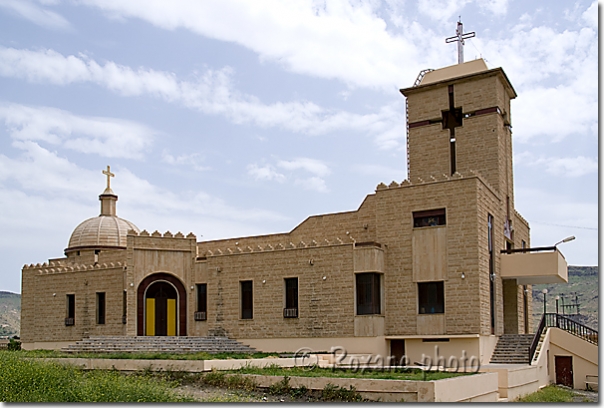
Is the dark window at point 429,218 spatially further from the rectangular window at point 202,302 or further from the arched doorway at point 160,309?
the arched doorway at point 160,309

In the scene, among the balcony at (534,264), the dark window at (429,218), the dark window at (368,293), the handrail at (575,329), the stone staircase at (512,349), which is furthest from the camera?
the handrail at (575,329)

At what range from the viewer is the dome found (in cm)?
3772

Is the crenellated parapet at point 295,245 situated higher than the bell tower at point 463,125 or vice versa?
the bell tower at point 463,125

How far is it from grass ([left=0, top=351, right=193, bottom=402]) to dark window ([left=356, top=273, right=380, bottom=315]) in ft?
29.8

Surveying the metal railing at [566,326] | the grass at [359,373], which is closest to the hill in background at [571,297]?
the metal railing at [566,326]

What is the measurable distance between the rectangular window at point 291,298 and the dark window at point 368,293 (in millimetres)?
2704

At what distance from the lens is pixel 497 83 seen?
28.4 metres

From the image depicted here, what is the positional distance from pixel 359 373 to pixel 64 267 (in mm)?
20477

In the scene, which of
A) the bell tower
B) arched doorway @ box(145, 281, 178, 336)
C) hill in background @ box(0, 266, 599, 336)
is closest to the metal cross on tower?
the bell tower

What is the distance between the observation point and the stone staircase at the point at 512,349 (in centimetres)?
2511

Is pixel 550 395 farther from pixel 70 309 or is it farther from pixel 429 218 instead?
pixel 70 309

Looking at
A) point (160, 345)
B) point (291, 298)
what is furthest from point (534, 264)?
point (160, 345)

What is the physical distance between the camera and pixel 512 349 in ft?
84.3

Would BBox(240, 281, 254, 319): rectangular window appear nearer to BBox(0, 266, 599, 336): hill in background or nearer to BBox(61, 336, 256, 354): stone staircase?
BBox(61, 336, 256, 354): stone staircase
